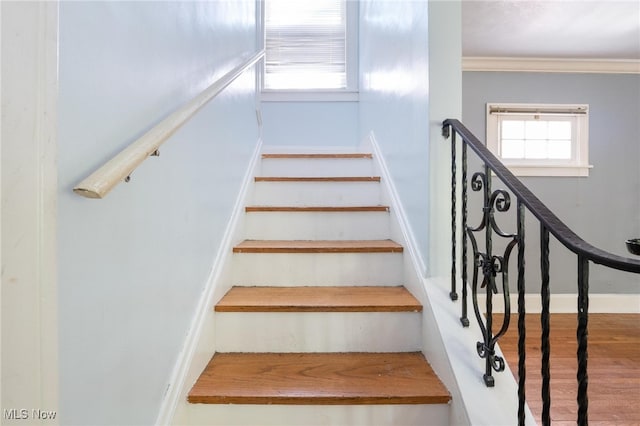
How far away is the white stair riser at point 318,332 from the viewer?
133cm

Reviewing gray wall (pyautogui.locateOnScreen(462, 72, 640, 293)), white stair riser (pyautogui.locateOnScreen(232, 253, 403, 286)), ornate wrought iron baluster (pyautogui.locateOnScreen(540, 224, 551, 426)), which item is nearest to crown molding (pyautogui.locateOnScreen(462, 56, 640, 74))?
gray wall (pyautogui.locateOnScreen(462, 72, 640, 293))

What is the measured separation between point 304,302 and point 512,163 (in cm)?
278

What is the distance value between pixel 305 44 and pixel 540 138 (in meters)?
2.49

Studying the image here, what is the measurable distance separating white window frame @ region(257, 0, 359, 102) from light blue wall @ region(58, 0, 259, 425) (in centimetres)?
205

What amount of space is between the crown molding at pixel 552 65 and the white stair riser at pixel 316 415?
302 centimetres

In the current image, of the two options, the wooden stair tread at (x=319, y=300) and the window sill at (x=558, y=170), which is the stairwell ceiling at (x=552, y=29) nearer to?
the window sill at (x=558, y=170)

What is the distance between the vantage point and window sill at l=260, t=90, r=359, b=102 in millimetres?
3355

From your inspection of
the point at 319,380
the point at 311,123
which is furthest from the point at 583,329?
the point at 311,123

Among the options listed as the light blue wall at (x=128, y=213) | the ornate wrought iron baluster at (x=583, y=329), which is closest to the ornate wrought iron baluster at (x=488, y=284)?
the ornate wrought iron baluster at (x=583, y=329)

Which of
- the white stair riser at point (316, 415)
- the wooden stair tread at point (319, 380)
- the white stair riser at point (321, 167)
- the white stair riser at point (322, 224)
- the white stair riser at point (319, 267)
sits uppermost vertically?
the white stair riser at point (321, 167)

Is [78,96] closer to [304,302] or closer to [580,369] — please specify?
[304,302]

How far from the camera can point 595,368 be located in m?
2.07

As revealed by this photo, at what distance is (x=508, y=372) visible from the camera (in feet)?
3.52

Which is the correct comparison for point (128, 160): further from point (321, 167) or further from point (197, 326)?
point (321, 167)
